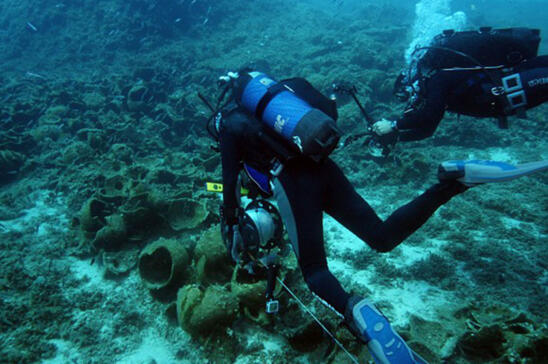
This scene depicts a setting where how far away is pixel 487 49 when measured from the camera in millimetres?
4180

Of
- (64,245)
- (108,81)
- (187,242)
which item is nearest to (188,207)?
(187,242)

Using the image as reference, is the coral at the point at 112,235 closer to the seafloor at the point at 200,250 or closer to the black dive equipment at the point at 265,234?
the seafloor at the point at 200,250

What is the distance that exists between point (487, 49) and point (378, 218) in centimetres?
326

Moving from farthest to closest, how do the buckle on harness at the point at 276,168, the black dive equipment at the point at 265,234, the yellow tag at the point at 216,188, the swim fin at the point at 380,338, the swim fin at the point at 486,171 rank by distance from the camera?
the yellow tag at the point at 216,188 → the black dive equipment at the point at 265,234 → the buckle on harness at the point at 276,168 → the swim fin at the point at 486,171 → the swim fin at the point at 380,338

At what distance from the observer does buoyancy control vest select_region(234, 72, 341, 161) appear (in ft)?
8.45

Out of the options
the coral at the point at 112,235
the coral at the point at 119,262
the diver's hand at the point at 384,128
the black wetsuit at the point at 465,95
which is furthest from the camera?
the coral at the point at 112,235

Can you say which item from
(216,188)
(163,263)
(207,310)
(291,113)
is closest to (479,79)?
(291,113)

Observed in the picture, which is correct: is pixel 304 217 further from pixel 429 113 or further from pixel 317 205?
pixel 429 113

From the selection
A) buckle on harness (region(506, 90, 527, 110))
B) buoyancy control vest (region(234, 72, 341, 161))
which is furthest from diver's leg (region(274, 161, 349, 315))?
buckle on harness (region(506, 90, 527, 110))

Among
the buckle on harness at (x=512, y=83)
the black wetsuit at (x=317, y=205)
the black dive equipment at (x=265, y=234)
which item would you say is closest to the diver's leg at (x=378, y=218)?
the black wetsuit at (x=317, y=205)

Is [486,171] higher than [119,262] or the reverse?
higher

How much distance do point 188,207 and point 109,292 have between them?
1.93 metres

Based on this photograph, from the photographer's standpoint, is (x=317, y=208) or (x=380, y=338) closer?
(x=380, y=338)

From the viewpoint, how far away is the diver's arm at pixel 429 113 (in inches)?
167
